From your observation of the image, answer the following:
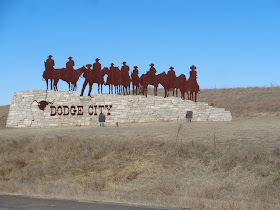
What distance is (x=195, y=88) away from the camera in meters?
39.6

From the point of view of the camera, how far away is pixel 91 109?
3616 cm

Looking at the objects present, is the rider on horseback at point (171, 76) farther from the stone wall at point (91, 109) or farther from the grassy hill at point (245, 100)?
the grassy hill at point (245, 100)

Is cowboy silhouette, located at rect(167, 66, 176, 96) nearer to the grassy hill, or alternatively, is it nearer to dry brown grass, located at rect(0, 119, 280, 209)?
the grassy hill

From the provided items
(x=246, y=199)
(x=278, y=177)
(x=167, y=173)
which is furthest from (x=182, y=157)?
(x=246, y=199)

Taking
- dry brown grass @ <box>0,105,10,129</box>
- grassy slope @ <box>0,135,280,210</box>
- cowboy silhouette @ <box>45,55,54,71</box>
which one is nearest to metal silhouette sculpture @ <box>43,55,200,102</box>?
cowboy silhouette @ <box>45,55,54,71</box>

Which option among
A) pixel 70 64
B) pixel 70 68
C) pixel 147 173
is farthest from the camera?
pixel 70 64

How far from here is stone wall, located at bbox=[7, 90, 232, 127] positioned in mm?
35719

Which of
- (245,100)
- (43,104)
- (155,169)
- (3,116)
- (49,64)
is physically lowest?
(155,169)

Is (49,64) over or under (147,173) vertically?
over

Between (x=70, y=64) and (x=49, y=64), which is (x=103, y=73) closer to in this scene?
(x=70, y=64)

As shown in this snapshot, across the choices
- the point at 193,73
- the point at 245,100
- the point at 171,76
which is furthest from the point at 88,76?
the point at 245,100

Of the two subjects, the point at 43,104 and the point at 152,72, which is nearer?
the point at 43,104

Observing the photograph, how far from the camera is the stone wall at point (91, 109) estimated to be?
35.7m

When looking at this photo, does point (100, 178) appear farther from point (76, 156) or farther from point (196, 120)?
point (196, 120)
